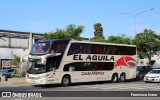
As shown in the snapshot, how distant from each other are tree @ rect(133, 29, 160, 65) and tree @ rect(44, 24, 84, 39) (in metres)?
13.8

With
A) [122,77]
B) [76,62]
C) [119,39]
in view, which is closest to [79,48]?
[76,62]

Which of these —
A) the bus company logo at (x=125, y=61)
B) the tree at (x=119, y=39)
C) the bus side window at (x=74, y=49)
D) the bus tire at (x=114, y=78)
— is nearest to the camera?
the bus side window at (x=74, y=49)

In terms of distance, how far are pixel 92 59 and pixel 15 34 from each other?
44.7 m

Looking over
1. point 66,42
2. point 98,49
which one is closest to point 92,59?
point 98,49

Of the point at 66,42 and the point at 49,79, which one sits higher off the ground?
the point at 66,42

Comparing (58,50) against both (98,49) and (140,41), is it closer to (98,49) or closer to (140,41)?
(98,49)

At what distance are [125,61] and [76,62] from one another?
686cm

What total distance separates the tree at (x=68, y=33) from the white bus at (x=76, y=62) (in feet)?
48.6

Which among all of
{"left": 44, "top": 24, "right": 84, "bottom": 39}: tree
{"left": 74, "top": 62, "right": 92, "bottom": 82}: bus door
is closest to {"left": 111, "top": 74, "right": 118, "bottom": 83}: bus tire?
{"left": 74, "top": 62, "right": 92, "bottom": 82}: bus door

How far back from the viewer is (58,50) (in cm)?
2802

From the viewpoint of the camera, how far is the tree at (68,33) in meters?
48.1

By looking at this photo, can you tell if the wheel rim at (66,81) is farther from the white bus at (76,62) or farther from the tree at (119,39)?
the tree at (119,39)

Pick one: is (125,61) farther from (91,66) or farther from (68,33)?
(68,33)

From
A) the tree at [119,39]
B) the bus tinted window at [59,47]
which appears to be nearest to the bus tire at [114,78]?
the bus tinted window at [59,47]
